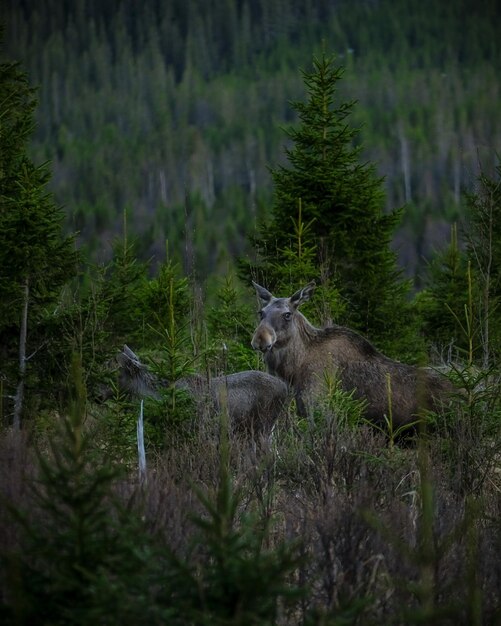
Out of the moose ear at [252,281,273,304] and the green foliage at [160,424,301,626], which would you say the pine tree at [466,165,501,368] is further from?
the green foliage at [160,424,301,626]

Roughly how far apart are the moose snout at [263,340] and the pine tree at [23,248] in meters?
2.15

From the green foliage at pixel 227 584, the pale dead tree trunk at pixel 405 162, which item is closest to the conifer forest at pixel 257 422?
the green foliage at pixel 227 584

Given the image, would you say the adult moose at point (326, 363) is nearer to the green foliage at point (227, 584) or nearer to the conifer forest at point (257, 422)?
the conifer forest at point (257, 422)

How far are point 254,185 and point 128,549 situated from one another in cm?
12224

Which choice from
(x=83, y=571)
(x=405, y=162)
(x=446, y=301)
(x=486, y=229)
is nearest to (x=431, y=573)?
(x=83, y=571)

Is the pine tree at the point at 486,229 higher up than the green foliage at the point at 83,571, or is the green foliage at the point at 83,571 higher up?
the green foliage at the point at 83,571

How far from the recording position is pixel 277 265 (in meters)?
11.9

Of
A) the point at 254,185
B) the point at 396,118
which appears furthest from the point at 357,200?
the point at 396,118

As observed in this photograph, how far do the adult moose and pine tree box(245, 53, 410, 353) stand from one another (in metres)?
3.56

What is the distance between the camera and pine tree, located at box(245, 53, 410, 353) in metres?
13.0

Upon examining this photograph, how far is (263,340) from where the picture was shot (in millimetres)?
8398

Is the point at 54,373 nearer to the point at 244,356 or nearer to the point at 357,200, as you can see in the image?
the point at 244,356

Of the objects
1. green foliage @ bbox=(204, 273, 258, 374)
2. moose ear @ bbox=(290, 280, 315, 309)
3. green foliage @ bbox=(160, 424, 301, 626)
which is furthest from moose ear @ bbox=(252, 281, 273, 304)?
green foliage @ bbox=(160, 424, 301, 626)

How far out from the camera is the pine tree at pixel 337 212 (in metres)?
13.0
